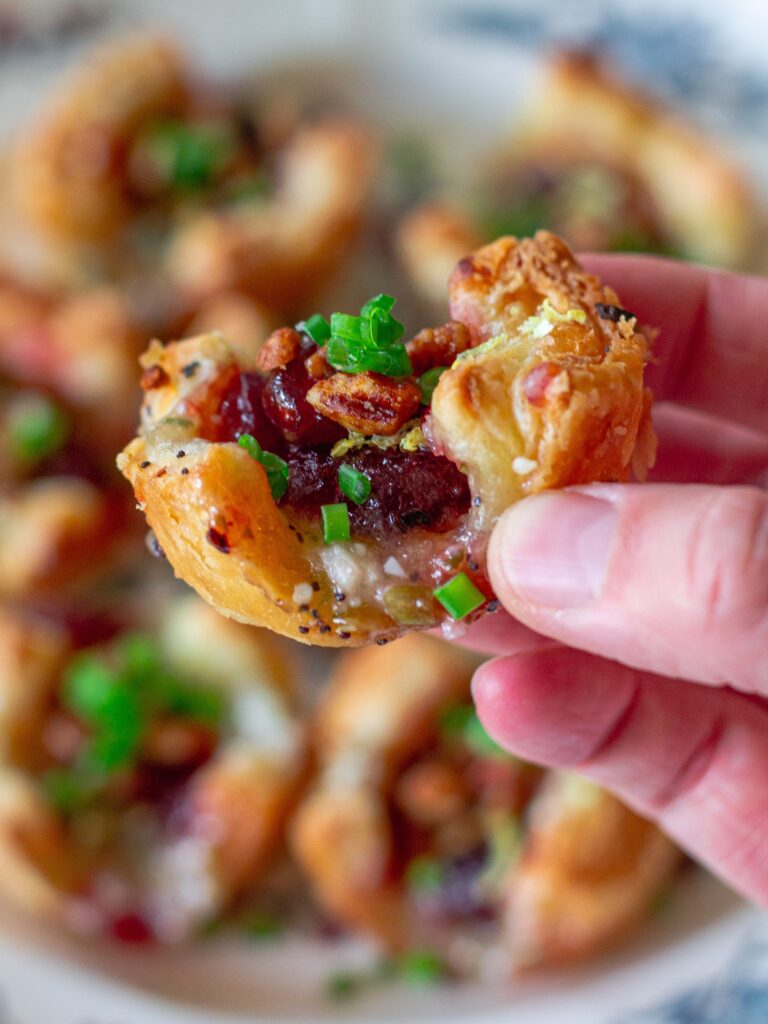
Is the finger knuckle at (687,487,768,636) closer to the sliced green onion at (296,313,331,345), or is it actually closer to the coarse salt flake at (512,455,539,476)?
the coarse salt flake at (512,455,539,476)

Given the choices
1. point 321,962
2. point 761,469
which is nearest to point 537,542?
point 761,469

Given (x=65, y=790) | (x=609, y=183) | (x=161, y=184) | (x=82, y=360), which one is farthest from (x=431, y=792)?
(x=161, y=184)

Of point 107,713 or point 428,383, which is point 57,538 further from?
point 428,383

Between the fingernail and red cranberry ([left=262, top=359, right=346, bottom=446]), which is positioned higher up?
red cranberry ([left=262, top=359, right=346, bottom=446])

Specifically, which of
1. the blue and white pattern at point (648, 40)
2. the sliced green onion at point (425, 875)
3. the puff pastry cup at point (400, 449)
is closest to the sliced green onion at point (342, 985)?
the sliced green onion at point (425, 875)

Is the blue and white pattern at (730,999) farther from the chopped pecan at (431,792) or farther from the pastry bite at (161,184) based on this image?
the pastry bite at (161,184)

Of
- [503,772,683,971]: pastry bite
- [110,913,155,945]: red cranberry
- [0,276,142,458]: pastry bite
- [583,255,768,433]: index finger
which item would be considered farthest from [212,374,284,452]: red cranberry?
[0,276,142,458]: pastry bite
